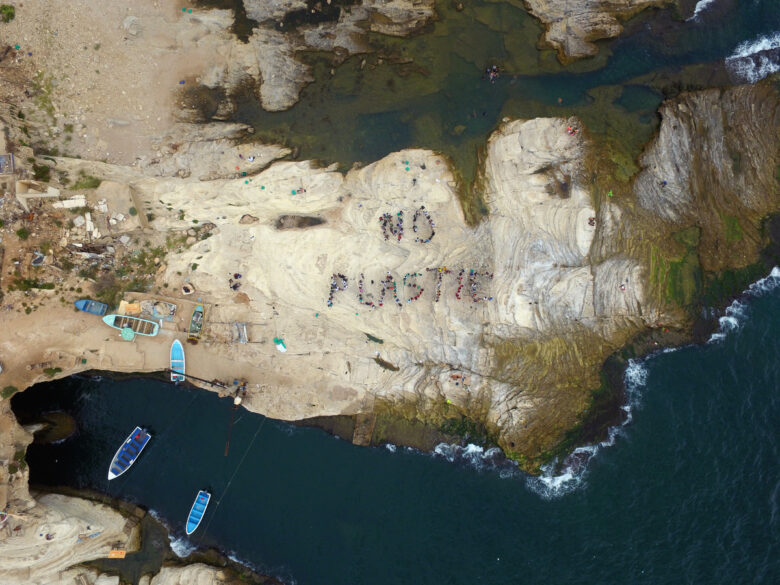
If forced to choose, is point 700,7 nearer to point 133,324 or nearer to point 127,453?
point 133,324

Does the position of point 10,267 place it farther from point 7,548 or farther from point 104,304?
point 7,548

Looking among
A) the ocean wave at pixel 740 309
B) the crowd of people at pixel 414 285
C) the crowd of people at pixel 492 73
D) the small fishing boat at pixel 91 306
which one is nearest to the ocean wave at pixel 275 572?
the small fishing boat at pixel 91 306

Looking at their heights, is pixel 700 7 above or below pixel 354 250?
above

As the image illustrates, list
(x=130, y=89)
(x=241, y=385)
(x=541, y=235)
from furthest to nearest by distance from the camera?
(x=241, y=385) → (x=541, y=235) → (x=130, y=89)

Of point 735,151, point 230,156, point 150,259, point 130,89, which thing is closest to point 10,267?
point 150,259

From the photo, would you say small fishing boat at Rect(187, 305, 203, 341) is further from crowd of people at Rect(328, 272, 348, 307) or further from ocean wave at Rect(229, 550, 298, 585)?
ocean wave at Rect(229, 550, 298, 585)

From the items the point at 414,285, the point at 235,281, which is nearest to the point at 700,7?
the point at 414,285

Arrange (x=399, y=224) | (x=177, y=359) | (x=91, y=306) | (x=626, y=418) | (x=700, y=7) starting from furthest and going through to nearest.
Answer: (x=177, y=359), (x=626, y=418), (x=700, y=7), (x=399, y=224), (x=91, y=306)
